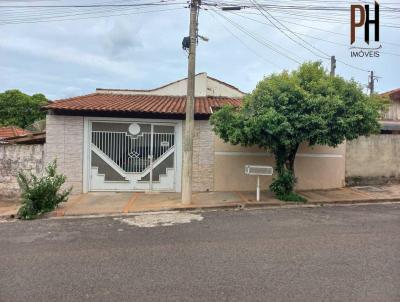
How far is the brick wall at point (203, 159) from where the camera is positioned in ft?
40.3

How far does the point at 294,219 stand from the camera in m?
8.32

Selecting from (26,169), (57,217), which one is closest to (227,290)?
(57,217)

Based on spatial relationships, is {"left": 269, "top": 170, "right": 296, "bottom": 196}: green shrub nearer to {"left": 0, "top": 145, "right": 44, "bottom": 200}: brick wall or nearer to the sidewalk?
the sidewalk

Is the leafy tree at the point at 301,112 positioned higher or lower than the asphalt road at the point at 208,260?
higher

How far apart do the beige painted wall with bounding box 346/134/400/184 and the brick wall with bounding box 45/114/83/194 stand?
30.8 feet

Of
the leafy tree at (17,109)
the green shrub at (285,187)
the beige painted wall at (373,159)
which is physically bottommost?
the green shrub at (285,187)

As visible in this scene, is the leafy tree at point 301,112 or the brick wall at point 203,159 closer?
the leafy tree at point 301,112

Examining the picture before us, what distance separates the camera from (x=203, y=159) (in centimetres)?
1229

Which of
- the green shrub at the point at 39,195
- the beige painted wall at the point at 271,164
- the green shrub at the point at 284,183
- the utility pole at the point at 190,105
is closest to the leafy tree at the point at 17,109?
the green shrub at the point at 39,195

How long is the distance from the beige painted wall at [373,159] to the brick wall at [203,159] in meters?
5.02

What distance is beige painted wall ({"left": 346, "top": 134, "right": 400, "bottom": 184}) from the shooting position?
13.2 metres

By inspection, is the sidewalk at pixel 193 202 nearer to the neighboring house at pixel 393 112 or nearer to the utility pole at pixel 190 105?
the utility pole at pixel 190 105

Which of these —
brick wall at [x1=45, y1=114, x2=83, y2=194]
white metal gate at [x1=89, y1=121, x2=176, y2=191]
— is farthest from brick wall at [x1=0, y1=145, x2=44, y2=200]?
white metal gate at [x1=89, y1=121, x2=176, y2=191]

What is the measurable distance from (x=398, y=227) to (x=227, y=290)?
190 inches
